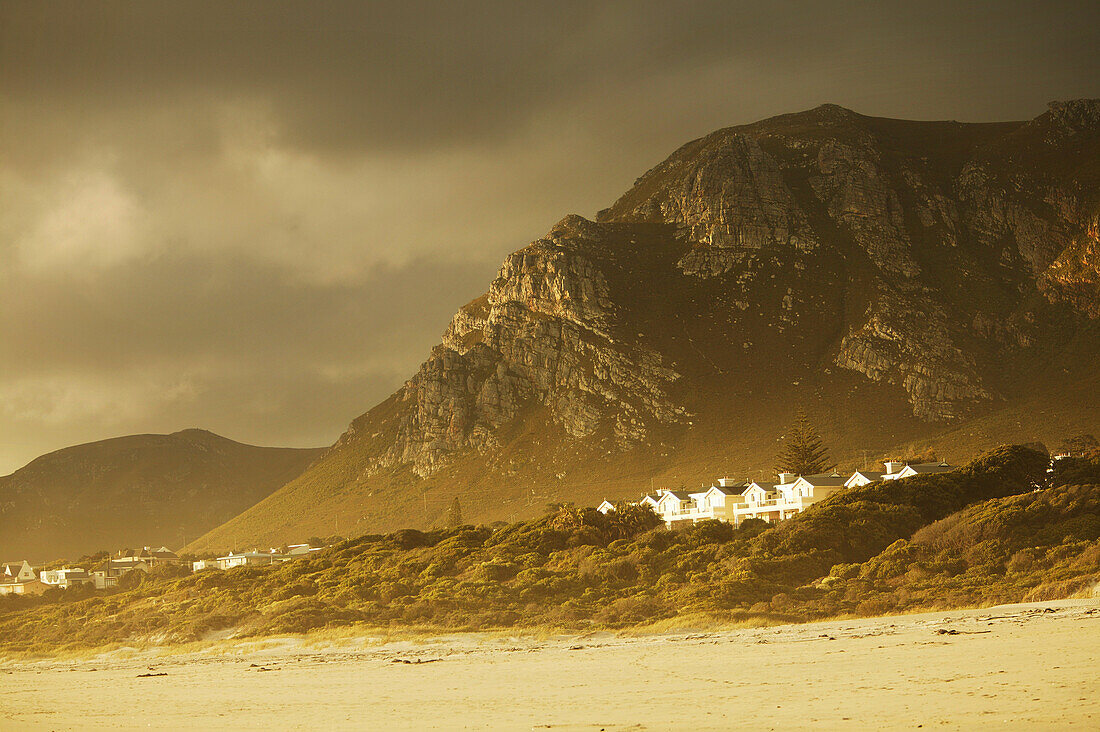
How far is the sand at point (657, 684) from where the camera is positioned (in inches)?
730

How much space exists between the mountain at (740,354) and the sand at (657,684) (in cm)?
8866

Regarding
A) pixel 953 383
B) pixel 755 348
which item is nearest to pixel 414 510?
pixel 755 348

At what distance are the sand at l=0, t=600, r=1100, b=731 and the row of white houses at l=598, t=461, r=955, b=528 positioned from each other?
43.7 meters

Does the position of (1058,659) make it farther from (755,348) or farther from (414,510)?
(755,348)

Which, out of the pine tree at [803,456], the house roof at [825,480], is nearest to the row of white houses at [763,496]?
the house roof at [825,480]

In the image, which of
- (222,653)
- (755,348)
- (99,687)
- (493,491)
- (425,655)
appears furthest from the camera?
(755,348)

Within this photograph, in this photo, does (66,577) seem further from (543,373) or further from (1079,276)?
(1079,276)

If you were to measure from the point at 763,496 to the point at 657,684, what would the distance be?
61.9 metres

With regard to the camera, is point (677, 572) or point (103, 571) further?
point (103, 571)

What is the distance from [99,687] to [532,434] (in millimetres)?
127452

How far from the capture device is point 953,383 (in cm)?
14562

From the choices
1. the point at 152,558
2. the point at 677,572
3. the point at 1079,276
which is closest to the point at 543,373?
the point at 152,558

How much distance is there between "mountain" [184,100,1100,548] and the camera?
140 meters

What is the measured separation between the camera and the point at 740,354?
169875mm
